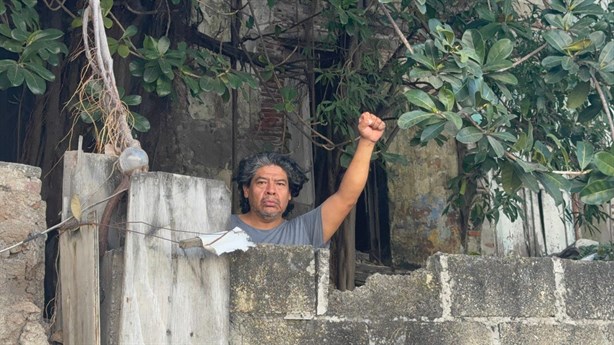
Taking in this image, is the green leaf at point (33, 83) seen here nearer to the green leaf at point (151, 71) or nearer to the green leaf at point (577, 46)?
the green leaf at point (151, 71)

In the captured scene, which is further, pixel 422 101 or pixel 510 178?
pixel 510 178

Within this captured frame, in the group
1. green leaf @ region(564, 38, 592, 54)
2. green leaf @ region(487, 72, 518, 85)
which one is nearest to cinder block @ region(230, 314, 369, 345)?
green leaf @ region(487, 72, 518, 85)

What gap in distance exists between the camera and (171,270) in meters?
3.84

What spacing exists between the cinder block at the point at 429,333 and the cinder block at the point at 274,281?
32cm

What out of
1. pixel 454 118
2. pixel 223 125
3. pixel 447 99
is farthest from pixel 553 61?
pixel 223 125

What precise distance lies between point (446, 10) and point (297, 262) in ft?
10.9

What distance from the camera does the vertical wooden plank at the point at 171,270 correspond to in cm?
374

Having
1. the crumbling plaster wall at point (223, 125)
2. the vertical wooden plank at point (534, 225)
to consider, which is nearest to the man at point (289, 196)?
the crumbling plaster wall at point (223, 125)

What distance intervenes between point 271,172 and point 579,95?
1.56 metres

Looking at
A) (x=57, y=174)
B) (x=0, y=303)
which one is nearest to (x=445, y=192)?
(x=57, y=174)

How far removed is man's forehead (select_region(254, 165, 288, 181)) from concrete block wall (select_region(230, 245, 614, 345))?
3.11 feet

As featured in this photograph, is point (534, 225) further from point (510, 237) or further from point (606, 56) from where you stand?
point (606, 56)

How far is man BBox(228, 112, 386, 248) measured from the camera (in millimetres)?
4734

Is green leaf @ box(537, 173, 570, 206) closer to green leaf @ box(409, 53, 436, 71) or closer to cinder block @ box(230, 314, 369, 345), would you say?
green leaf @ box(409, 53, 436, 71)
